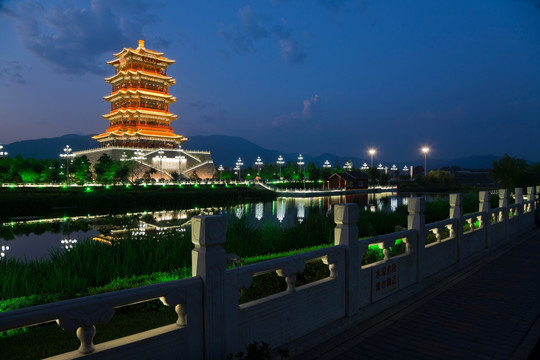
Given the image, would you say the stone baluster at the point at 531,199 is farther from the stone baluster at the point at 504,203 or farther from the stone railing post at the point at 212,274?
the stone railing post at the point at 212,274

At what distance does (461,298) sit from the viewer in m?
6.04

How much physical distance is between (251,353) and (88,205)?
32028 mm

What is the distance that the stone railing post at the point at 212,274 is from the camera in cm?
308

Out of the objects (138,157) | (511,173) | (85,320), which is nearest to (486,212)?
(85,320)

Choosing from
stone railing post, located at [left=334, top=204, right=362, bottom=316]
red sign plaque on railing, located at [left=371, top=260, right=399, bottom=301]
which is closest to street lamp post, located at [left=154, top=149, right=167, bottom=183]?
red sign plaque on railing, located at [left=371, top=260, right=399, bottom=301]

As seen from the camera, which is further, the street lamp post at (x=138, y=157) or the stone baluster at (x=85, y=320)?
the street lamp post at (x=138, y=157)

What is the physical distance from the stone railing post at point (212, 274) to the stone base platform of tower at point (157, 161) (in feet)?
181

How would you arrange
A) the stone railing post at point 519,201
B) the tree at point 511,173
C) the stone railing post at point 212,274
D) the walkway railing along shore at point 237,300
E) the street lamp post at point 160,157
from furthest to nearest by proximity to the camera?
the street lamp post at point 160,157, the tree at point 511,173, the stone railing post at point 519,201, the stone railing post at point 212,274, the walkway railing along shore at point 237,300

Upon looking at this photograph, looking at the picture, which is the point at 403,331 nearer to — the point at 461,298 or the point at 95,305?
the point at 461,298

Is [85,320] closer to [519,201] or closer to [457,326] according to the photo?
[457,326]

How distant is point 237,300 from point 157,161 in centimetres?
6032

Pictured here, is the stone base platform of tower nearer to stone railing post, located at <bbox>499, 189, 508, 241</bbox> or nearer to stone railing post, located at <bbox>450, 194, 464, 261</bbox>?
stone railing post, located at <bbox>499, 189, 508, 241</bbox>

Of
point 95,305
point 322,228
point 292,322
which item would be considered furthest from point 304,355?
point 322,228

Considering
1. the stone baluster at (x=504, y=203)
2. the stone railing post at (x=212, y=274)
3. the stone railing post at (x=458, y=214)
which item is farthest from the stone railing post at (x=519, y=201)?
the stone railing post at (x=212, y=274)
